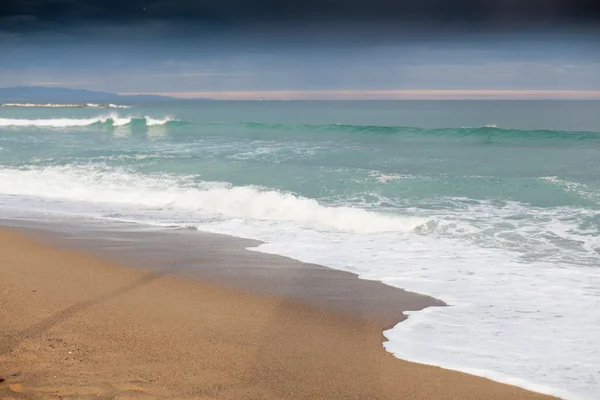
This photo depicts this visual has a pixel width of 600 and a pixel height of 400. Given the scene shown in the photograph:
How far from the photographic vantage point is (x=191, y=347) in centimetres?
463

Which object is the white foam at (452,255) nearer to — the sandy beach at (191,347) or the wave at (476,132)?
the sandy beach at (191,347)

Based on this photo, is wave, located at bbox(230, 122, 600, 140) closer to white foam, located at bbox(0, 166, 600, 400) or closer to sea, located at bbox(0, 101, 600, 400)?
sea, located at bbox(0, 101, 600, 400)

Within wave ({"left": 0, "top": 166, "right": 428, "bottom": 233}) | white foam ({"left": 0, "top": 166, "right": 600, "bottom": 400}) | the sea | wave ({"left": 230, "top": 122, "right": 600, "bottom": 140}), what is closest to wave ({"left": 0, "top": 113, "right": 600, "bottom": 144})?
wave ({"left": 230, "top": 122, "right": 600, "bottom": 140})

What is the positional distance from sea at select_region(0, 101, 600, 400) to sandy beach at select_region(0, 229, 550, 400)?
1.20 feet

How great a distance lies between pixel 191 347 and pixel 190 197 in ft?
28.8

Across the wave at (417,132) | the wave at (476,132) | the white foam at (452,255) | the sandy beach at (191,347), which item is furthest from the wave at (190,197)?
the wave at (476,132)

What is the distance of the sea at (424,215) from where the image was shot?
5.00 meters

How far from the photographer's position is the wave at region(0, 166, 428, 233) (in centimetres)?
1072

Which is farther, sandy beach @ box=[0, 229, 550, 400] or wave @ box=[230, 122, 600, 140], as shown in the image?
wave @ box=[230, 122, 600, 140]

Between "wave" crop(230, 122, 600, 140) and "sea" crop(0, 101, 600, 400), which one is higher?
"wave" crop(230, 122, 600, 140)

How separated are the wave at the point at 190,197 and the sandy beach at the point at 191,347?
173 inches

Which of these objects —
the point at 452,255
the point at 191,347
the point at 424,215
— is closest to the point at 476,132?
the point at 424,215

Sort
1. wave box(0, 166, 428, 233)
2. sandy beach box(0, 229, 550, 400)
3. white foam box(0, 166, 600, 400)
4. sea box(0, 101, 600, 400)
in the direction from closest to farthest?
sandy beach box(0, 229, 550, 400) < white foam box(0, 166, 600, 400) < sea box(0, 101, 600, 400) < wave box(0, 166, 428, 233)

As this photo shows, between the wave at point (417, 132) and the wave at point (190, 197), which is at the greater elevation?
the wave at point (417, 132)
